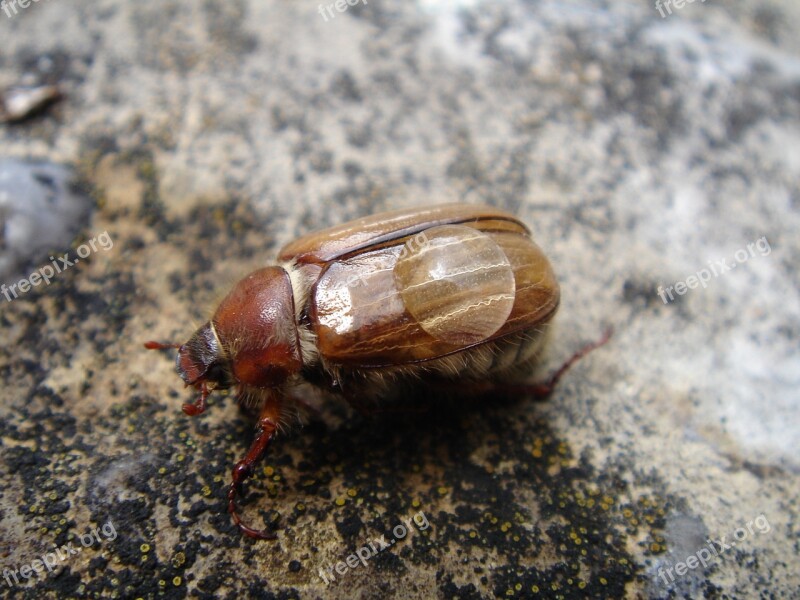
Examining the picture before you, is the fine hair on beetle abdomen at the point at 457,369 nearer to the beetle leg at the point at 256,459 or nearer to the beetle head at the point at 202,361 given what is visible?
the beetle leg at the point at 256,459

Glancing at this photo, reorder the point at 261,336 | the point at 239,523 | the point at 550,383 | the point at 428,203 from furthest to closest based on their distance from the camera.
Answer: the point at 428,203, the point at 550,383, the point at 261,336, the point at 239,523

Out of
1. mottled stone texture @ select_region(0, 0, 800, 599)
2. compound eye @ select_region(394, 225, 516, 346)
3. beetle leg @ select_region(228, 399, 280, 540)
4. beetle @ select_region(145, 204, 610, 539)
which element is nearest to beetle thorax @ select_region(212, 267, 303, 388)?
beetle @ select_region(145, 204, 610, 539)

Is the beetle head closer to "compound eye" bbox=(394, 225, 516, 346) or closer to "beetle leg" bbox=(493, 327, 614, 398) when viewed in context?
"compound eye" bbox=(394, 225, 516, 346)

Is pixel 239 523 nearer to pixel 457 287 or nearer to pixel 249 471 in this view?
pixel 249 471

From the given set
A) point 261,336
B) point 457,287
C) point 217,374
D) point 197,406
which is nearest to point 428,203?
point 457,287

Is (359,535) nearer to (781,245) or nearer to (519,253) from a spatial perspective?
(519,253)

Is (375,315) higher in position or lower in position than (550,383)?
higher

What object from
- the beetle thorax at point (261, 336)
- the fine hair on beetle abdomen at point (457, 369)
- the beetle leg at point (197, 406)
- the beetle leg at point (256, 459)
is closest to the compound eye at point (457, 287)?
Answer: the fine hair on beetle abdomen at point (457, 369)
